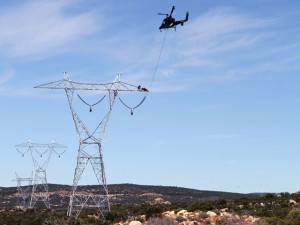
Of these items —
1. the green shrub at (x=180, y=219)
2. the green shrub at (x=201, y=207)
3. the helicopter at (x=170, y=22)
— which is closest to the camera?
the helicopter at (x=170, y=22)

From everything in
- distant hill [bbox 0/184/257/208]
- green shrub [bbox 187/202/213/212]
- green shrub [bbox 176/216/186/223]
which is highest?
distant hill [bbox 0/184/257/208]

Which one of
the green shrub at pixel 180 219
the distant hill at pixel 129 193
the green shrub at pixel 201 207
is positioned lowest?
the green shrub at pixel 180 219

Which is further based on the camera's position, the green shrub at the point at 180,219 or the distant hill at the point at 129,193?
the distant hill at the point at 129,193

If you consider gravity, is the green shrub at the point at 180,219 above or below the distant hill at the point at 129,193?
below

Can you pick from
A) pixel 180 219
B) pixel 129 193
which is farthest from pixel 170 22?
pixel 129 193

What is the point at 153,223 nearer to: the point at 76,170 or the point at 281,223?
the point at 281,223

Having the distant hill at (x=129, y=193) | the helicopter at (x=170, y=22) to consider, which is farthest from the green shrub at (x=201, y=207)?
the distant hill at (x=129, y=193)

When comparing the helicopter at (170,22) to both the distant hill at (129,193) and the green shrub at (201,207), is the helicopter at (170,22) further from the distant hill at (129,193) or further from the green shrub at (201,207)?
the distant hill at (129,193)

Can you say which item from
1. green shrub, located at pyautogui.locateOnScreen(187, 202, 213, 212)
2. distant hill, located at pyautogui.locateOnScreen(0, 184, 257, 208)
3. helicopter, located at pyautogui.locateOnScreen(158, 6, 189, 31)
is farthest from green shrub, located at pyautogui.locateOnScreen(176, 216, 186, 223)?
distant hill, located at pyautogui.locateOnScreen(0, 184, 257, 208)

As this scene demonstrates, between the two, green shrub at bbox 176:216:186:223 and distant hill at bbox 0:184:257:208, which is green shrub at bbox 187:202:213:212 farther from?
distant hill at bbox 0:184:257:208

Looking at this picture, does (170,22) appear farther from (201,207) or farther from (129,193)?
(129,193)

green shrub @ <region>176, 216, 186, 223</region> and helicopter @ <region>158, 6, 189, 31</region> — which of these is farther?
green shrub @ <region>176, 216, 186, 223</region>

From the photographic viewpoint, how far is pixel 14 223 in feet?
198

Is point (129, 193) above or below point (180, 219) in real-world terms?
above
